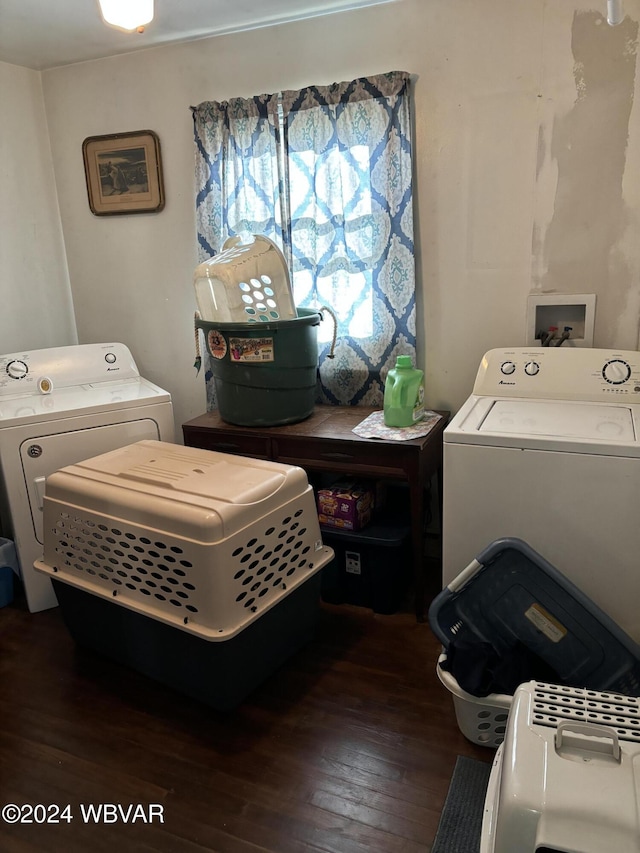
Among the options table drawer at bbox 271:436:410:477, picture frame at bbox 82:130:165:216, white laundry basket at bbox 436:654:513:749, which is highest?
picture frame at bbox 82:130:165:216

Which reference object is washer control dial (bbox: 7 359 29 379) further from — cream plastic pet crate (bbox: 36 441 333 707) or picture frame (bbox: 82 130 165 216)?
picture frame (bbox: 82 130 165 216)

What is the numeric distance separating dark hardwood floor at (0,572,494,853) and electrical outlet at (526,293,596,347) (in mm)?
1218

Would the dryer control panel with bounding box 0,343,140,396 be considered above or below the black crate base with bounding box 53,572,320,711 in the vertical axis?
→ above

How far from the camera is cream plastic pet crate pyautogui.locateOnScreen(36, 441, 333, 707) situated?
1697 millimetres

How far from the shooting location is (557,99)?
7.05 ft

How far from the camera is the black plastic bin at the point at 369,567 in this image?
7.50ft

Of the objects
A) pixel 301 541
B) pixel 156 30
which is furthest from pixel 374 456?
pixel 156 30

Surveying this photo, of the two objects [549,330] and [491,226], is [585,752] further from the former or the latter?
[491,226]

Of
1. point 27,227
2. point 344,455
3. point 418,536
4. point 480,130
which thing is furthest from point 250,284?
point 27,227

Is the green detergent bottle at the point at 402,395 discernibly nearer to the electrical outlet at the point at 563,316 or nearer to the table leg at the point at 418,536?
the table leg at the point at 418,536

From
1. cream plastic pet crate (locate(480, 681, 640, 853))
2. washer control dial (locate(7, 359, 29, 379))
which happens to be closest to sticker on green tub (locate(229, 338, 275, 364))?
washer control dial (locate(7, 359, 29, 379))

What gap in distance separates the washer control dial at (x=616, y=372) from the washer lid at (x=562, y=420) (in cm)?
12

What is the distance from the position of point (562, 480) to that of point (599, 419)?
0.31 m

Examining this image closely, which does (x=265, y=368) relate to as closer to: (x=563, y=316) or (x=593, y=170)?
(x=563, y=316)
